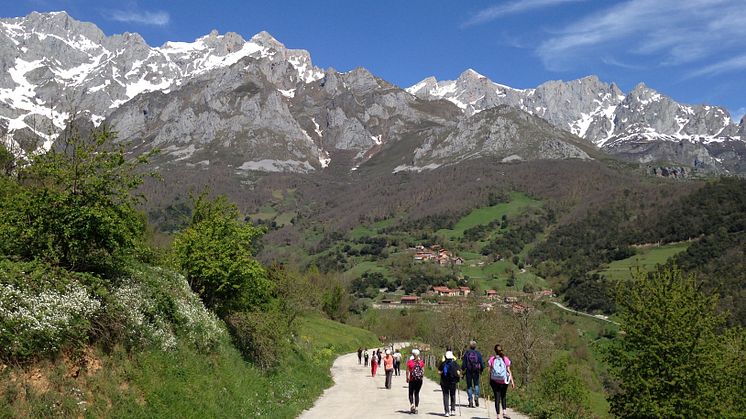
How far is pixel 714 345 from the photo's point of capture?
103ft

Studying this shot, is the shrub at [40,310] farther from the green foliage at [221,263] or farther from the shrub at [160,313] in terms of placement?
the green foliage at [221,263]

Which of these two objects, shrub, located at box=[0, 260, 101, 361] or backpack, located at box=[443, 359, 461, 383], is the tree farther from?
shrub, located at box=[0, 260, 101, 361]

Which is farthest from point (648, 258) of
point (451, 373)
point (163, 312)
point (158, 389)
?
point (158, 389)

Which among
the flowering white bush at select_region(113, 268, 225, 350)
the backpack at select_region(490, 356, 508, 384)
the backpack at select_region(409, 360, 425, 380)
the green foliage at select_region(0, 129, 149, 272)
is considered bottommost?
the backpack at select_region(409, 360, 425, 380)

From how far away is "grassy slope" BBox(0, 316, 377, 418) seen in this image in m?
12.5

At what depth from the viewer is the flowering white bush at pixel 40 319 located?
12547mm

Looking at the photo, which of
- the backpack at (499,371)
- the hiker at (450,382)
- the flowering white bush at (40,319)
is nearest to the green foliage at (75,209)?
the flowering white bush at (40,319)

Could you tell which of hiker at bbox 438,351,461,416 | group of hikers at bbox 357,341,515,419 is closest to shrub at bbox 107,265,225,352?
group of hikers at bbox 357,341,515,419

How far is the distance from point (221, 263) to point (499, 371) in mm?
13500

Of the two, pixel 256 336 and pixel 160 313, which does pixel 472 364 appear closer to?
pixel 256 336

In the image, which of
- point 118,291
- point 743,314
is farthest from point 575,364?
point 118,291

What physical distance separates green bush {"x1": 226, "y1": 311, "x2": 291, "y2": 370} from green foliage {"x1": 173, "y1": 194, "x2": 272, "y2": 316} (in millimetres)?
1094

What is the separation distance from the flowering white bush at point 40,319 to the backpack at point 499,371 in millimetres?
12265

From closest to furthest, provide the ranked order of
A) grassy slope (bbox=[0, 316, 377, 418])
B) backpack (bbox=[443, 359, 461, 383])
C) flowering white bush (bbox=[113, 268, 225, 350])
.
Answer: grassy slope (bbox=[0, 316, 377, 418])
flowering white bush (bbox=[113, 268, 225, 350])
backpack (bbox=[443, 359, 461, 383])
